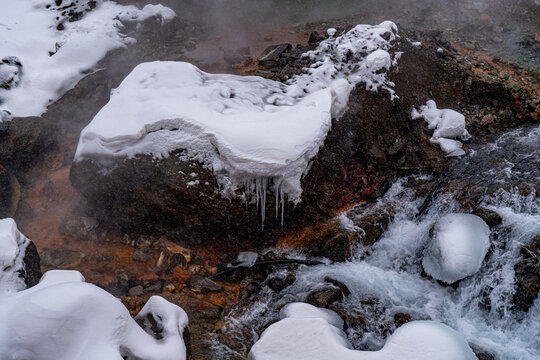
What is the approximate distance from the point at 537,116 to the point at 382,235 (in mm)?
4279

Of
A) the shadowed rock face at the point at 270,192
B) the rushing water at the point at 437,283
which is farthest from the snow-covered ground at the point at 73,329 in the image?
the shadowed rock face at the point at 270,192

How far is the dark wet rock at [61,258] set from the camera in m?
5.10

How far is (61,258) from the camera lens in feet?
16.9

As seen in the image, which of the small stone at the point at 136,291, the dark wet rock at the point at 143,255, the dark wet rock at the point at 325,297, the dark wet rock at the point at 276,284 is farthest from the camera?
the dark wet rock at the point at 143,255

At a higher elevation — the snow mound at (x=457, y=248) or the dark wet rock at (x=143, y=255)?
the snow mound at (x=457, y=248)

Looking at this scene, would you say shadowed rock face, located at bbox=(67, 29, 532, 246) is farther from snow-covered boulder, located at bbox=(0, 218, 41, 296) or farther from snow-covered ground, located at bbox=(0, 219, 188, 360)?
snow-covered ground, located at bbox=(0, 219, 188, 360)

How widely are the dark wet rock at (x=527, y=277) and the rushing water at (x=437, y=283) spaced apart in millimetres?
63

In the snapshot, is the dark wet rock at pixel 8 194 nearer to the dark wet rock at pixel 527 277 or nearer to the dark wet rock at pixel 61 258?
the dark wet rock at pixel 61 258

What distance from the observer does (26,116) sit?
725 centimetres

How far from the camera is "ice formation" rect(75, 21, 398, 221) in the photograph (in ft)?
16.5

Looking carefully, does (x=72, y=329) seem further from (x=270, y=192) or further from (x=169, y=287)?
(x=270, y=192)

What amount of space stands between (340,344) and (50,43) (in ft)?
30.6

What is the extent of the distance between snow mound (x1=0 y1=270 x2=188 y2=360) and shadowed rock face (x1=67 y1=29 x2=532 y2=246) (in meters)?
2.24

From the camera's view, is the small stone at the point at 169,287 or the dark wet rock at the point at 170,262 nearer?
the small stone at the point at 169,287
